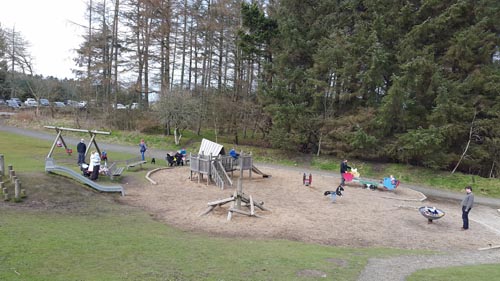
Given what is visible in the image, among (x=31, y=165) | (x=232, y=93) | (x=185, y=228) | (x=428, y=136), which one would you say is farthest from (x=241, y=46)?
(x=185, y=228)

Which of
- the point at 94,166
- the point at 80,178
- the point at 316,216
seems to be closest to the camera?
the point at 316,216

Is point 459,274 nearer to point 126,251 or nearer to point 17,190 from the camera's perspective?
point 126,251

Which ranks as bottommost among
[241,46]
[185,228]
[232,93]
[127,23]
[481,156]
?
[185,228]

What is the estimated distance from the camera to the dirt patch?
12242 millimetres

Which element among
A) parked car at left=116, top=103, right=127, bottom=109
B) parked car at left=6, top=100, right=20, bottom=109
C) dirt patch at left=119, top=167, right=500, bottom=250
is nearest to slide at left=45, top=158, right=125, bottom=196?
dirt patch at left=119, top=167, right=500, bottom=250

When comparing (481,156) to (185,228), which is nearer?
(185,228)

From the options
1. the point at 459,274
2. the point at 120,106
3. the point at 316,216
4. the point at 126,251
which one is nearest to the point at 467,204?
the point at 316,216

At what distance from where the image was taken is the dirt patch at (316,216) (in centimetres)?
1224

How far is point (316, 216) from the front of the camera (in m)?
14.6

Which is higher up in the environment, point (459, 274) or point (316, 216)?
point (459, 274)

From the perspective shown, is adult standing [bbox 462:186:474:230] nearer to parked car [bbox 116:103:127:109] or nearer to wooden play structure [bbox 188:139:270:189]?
wooden play structure [bbox 188:139:270:189]

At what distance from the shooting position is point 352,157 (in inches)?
1202

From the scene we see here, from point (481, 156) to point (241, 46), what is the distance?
2150 cm

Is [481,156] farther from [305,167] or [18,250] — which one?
[18,250]
